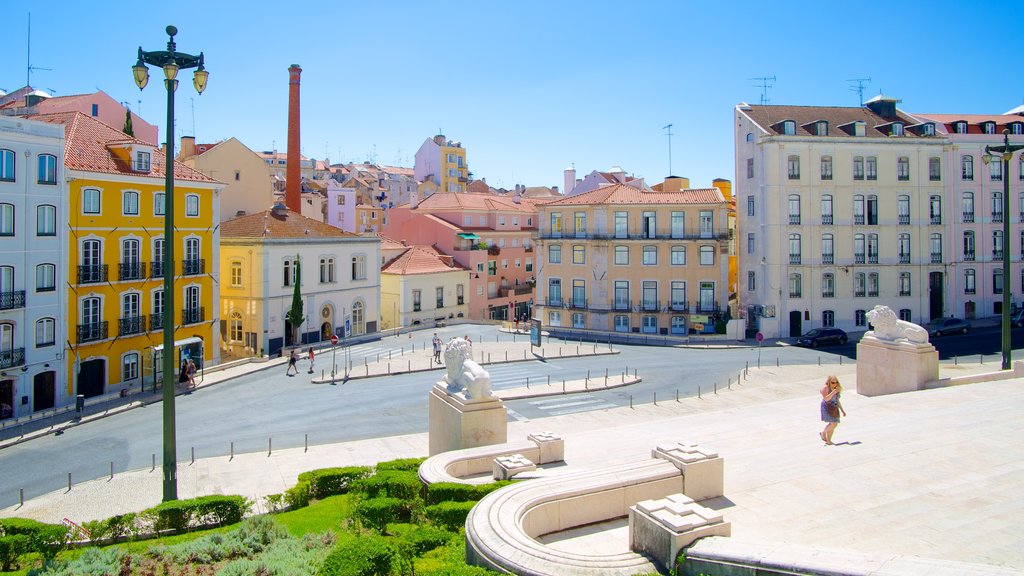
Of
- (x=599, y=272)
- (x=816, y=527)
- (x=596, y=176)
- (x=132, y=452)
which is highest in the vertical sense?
(x=596, y=176)

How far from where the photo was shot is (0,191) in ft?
100

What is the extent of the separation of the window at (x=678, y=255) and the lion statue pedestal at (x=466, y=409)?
3769 cm

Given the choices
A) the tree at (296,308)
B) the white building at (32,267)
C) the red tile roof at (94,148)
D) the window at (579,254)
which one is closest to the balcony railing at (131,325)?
the white building at (32,267)

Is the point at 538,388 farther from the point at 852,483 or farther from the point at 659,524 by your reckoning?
the point at 659,524

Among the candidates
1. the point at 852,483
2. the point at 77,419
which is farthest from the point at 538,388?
the point at 852,483

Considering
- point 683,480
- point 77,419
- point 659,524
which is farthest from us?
point 77,419

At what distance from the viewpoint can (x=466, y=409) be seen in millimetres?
16422

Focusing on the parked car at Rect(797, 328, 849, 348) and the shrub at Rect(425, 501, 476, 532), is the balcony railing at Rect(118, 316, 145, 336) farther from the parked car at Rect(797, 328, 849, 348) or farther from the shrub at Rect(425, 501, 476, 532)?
the parked car at Rect(797, 328, 849, 348)

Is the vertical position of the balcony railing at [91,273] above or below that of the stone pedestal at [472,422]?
above

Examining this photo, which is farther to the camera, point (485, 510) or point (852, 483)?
point (852, 483)

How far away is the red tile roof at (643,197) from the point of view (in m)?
53.2

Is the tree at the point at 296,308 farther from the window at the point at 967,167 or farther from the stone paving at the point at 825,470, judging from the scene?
the window at the point at 967,167

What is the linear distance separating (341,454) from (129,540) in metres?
8.19

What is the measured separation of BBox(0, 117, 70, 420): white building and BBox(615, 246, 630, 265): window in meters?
34.9
